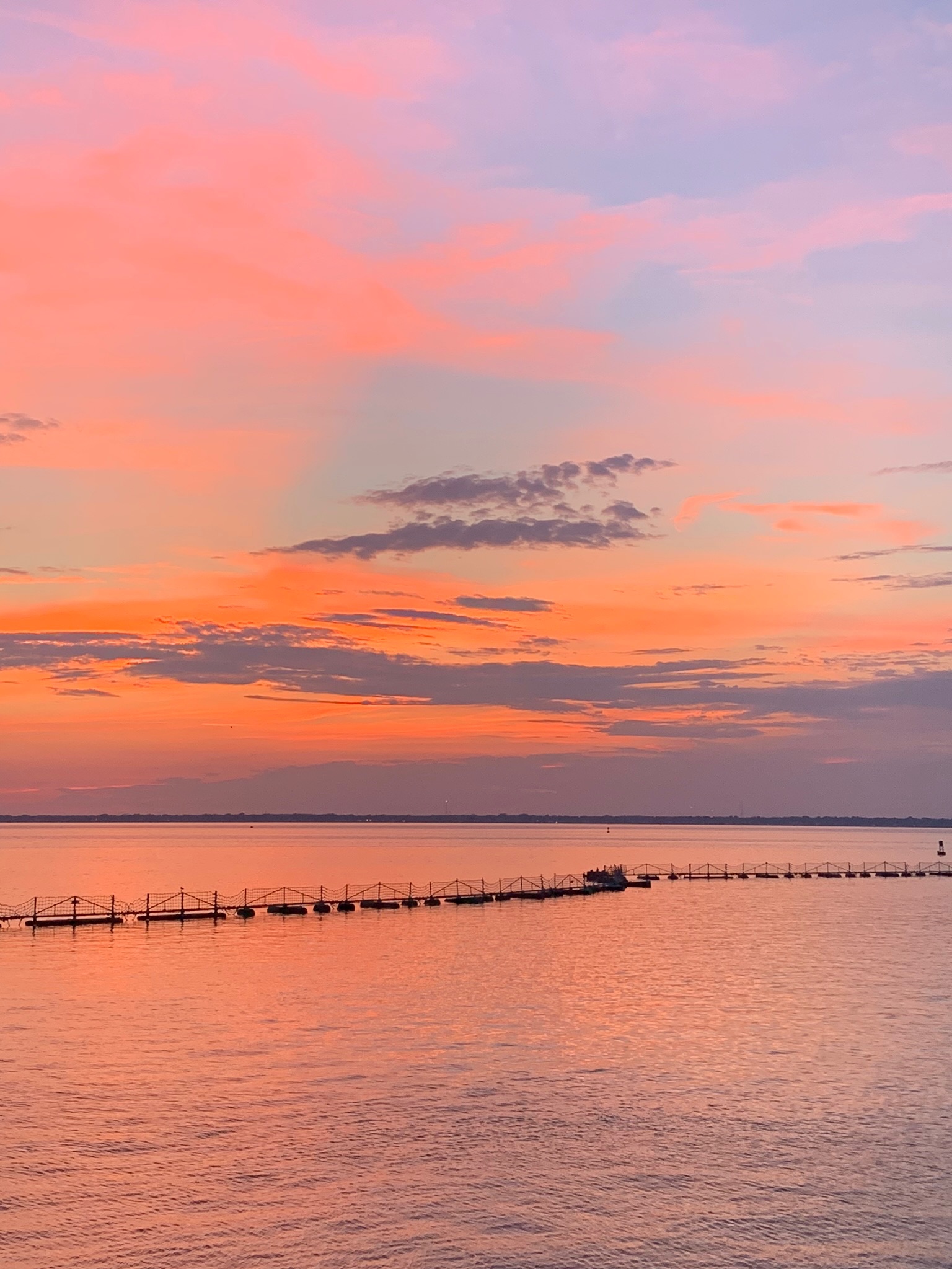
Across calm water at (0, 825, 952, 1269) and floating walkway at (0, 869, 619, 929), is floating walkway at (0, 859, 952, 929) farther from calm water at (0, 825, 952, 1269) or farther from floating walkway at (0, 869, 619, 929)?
calm water at (0, 825, 952, 1269)

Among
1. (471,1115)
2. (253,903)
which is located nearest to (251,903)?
(253,903)

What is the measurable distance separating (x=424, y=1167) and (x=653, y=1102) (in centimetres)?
1328

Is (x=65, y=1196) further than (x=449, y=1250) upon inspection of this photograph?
Yes

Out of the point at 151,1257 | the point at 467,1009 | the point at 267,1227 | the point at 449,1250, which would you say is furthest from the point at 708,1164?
the point at 467,1009

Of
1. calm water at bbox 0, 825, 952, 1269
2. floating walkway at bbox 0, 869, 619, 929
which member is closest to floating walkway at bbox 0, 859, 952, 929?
floating walkway at bbox 0, 869, 619, 929

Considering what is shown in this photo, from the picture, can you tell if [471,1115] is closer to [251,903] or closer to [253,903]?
[253,903]

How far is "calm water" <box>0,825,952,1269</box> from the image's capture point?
124 ft

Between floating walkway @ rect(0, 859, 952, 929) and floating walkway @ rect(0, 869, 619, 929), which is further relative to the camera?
floating walkway @ rect(0, 869, 619, 929)

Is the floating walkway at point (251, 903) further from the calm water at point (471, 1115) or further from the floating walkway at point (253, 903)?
the calm water at point (471, 1115)

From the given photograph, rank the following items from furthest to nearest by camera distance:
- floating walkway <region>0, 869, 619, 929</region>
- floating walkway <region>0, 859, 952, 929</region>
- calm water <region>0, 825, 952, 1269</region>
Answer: floating walkway <region>0, 869, 619, 929</region> < floating walkway <region>0, 859, 952, 929</region> < calm water <region>0, 825, 952, 1269</region>

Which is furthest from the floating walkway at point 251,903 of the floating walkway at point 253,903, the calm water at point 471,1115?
the calm water at point 471,1115

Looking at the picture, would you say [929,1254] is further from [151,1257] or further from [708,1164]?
[151,1257]

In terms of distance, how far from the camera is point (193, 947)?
355 feet

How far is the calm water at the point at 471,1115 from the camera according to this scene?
124 feet
